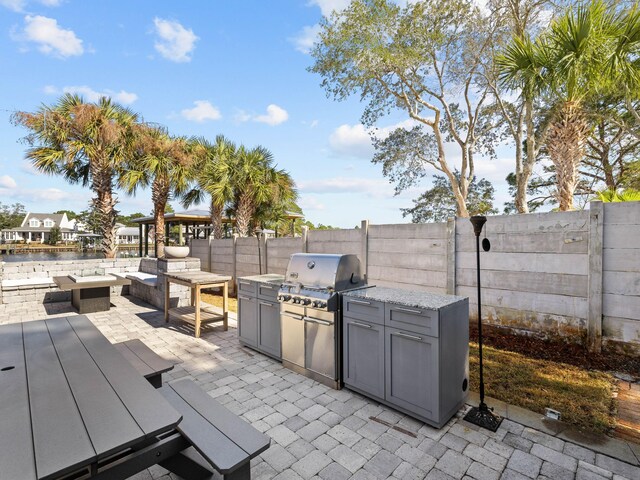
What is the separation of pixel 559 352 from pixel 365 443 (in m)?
2.94

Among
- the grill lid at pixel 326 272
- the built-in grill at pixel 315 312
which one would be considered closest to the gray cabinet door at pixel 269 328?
the built-in grill at pixel 315 312

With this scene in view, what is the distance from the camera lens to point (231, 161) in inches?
406

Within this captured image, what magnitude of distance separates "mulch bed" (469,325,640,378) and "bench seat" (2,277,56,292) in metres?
9.33

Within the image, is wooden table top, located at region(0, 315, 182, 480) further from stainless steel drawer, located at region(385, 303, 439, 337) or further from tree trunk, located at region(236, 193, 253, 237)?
tree trunk, located at region(236, 193, 253, 237)

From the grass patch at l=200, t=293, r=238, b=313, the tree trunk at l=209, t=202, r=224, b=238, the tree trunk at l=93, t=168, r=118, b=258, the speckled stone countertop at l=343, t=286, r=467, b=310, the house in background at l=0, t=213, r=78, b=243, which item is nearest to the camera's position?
the speckled stone countertop at l=343, t=286, r=467, b=310

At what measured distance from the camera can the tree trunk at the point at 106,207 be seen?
379 inches

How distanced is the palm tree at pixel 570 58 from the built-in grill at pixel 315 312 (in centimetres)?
367

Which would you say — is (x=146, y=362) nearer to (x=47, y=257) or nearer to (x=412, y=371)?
(x=412, y=371)

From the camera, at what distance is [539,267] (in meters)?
3.96

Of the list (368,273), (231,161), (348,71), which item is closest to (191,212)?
(231,161)

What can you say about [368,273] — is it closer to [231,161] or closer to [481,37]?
[231,161]

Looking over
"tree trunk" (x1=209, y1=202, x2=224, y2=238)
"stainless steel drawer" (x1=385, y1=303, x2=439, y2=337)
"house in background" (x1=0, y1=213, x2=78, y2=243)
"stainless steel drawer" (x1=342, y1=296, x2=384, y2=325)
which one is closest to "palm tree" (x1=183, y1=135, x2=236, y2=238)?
"tree trunk" (x1=209, y1=202, x2=224, y2=238)

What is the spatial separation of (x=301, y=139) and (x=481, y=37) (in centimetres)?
670

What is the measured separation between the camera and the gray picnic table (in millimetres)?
1118
